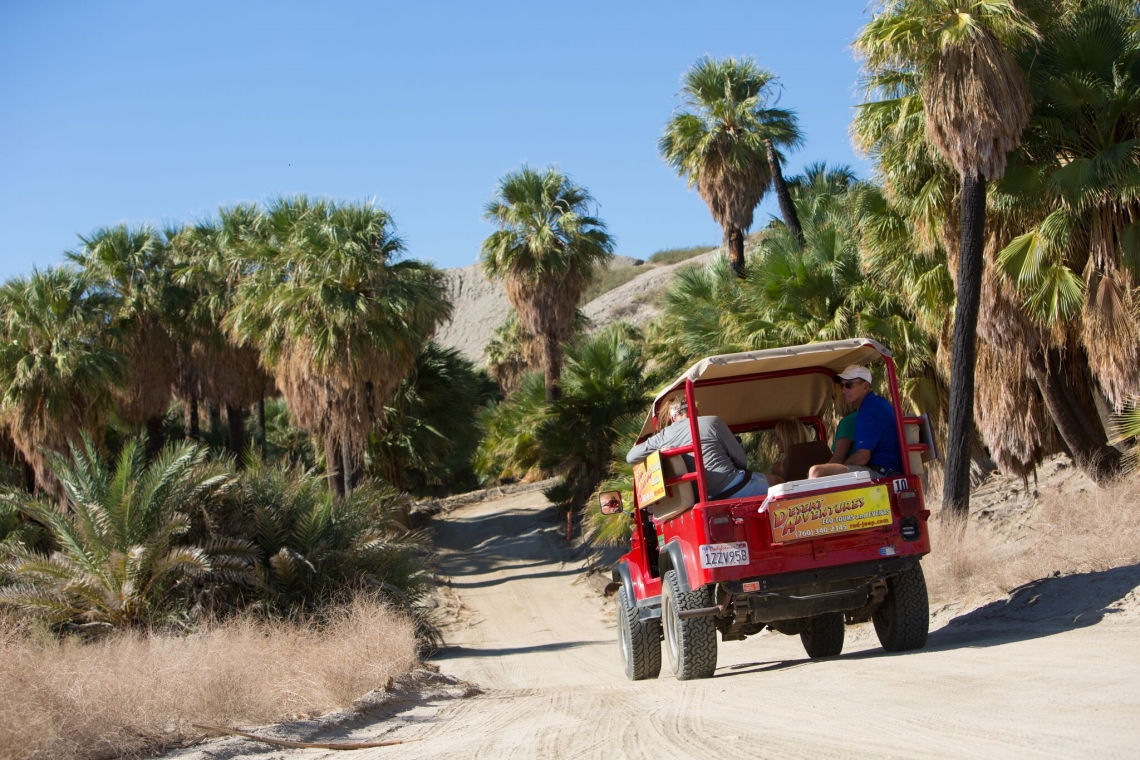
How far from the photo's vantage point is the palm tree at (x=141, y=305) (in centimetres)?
2580

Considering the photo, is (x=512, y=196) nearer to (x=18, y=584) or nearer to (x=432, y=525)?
(x=432, y=525)

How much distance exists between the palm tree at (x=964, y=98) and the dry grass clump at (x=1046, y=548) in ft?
3.77

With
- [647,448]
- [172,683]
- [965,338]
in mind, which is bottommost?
[172,683]

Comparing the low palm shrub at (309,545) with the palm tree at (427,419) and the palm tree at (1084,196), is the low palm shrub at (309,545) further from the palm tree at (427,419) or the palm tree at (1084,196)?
the palm tree at (427,419)

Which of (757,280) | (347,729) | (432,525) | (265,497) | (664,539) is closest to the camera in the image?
(347,729)

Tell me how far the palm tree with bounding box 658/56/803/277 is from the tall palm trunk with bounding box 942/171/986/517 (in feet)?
34.1

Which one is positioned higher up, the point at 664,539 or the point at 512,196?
the point at 512,196

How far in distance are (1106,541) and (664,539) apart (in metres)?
5.05

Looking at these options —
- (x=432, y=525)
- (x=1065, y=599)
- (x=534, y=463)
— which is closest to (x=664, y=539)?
(x=1065, y=599)

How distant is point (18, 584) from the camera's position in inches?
463

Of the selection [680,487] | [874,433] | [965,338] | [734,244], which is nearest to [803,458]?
[874,433]

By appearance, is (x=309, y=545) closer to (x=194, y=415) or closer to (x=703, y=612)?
(x=703, y=612)

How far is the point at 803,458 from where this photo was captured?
7.94m

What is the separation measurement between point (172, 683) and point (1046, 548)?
882 centimetres
